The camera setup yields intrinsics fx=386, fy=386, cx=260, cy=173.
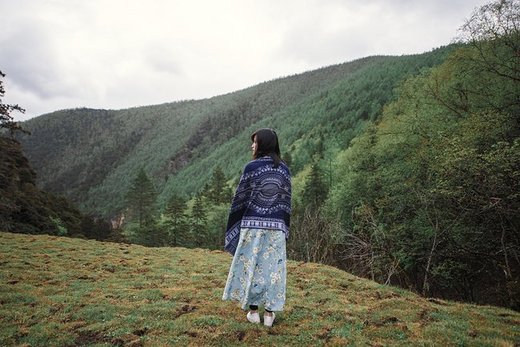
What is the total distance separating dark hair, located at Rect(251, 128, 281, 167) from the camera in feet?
25.0

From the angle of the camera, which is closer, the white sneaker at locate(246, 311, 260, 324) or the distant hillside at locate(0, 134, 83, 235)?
the white sneaker at locate(246, 311, 260, 324)

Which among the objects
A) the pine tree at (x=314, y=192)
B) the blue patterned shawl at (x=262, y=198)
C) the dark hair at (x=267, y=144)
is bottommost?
the blue patterned shawl at (x=262, y=198)

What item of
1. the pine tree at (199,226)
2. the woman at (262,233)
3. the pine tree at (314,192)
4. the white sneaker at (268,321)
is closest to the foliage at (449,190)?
the white sneaker at (268,321)

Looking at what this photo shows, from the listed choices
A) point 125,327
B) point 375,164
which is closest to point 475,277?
point 375,164

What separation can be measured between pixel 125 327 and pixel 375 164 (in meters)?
35.9

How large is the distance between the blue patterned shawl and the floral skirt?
0.54 ft

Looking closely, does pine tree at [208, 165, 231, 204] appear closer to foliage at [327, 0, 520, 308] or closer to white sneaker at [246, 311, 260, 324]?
foliage at [327, 0, 520, 308]

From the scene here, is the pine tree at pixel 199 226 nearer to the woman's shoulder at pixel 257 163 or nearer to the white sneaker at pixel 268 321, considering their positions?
the white sneaker at pixel 268 321

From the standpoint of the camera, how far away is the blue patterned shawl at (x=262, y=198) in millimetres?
7594

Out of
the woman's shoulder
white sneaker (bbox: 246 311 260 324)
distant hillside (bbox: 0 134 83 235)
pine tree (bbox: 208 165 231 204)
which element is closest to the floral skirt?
white sneaker (bbox: 246 311 260 324)

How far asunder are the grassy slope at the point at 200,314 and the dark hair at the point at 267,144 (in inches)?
132

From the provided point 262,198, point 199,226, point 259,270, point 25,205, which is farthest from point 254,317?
point 199,226

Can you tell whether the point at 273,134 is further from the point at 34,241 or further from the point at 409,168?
the point at 409,168

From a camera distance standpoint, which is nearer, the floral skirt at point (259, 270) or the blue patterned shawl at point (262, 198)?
the floral skirt at point (259, 270)
